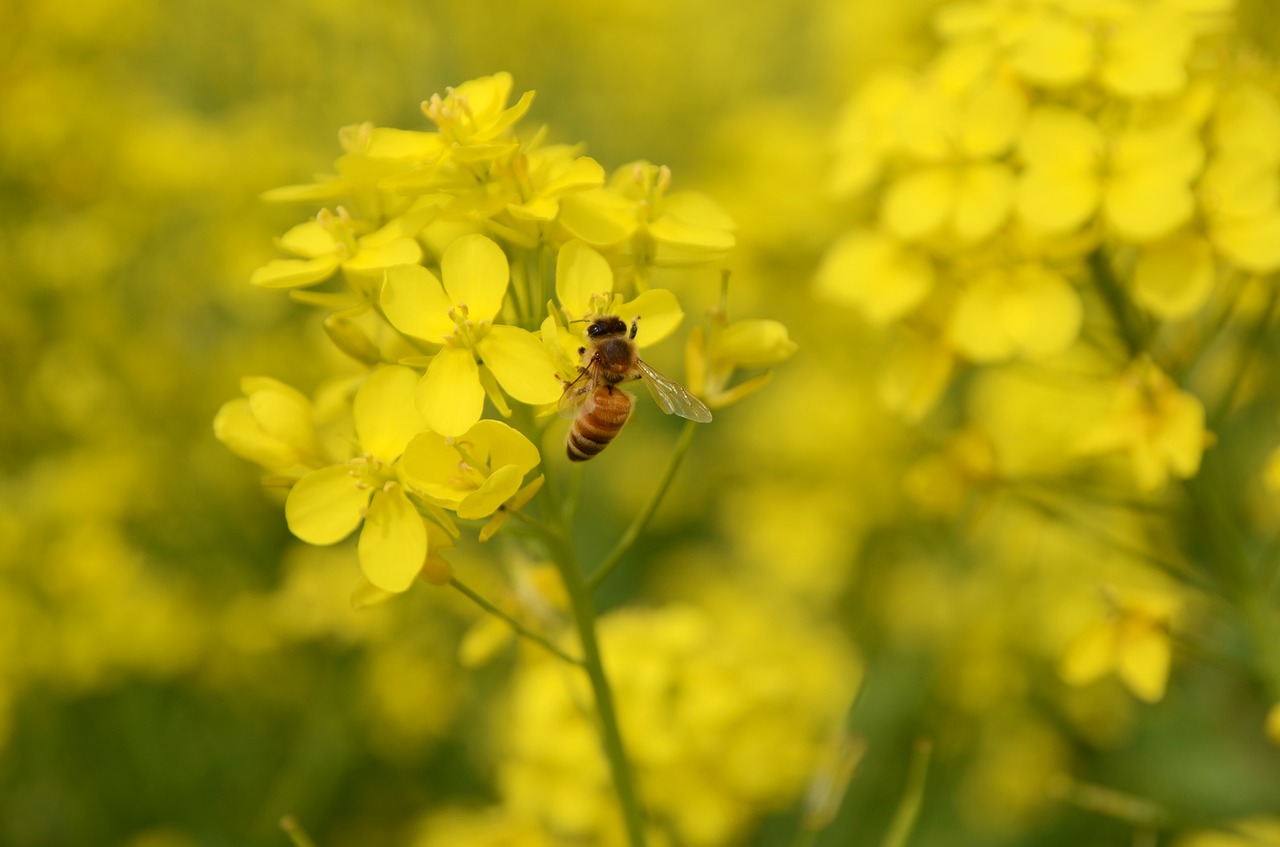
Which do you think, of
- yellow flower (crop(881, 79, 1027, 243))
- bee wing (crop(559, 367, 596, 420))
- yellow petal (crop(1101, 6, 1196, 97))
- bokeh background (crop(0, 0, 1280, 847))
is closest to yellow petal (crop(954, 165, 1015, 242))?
yellow flower (crop(881, 79, 1027, 243))

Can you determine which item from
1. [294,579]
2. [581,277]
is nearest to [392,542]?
[581,277]

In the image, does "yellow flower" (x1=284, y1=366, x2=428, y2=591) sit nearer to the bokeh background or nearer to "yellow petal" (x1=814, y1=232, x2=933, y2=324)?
"yellow petal" (x1=814, y1=232, x2=933, y2=324)

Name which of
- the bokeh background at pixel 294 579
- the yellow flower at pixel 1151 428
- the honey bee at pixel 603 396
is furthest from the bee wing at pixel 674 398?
the bokeh background at pixel 294 579

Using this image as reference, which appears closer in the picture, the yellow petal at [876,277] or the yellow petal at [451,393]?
the yellow petal at [451,393]

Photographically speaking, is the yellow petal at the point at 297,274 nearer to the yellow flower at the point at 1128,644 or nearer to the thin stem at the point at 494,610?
the thin stem at the point at 494,610

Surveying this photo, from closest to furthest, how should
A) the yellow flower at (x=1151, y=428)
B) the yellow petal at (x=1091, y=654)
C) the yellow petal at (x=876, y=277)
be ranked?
the yellow flower at (x=1151, y=428) → the yellow petal at (x=1091, y=654) → the yellow petal at (x=876, y=277)

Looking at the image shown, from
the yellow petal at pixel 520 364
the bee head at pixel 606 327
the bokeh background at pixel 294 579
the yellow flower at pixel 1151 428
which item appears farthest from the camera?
the bokeh background at pixel 294 579

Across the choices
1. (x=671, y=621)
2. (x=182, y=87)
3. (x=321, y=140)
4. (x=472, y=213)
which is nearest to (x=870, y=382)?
(x=671, y=621)
